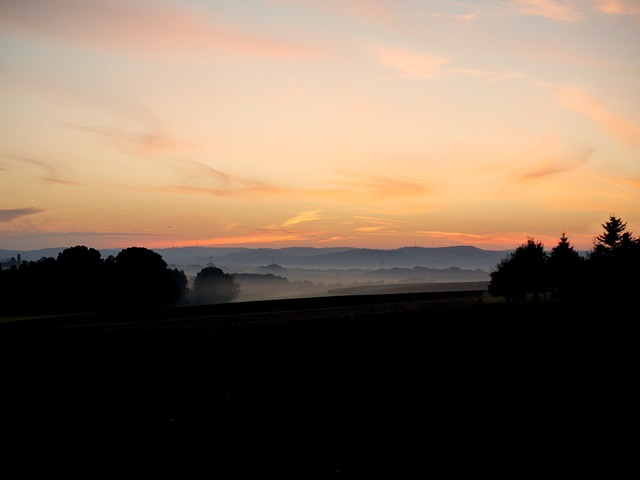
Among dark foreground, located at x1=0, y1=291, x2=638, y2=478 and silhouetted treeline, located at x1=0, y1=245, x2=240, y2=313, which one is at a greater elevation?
silhouetted treeline, located at x1=0, y1=245, x2=240, y2=313

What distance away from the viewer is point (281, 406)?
1788 cm

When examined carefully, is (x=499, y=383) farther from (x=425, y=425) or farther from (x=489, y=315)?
(x=489, y=315)

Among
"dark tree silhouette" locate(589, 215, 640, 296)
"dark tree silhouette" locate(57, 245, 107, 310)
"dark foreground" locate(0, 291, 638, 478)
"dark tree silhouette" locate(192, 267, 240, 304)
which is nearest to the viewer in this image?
"dark foreground" locate(0, 291, 638, 478)

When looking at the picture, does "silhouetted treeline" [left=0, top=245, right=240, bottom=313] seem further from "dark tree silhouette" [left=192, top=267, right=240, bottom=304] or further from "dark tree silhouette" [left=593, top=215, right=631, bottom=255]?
"dark tree silhouette" [left=593, top=215, right=631, bottom=255]

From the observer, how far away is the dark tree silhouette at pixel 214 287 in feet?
411

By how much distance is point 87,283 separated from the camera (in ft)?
281

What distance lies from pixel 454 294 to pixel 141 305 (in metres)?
51.7

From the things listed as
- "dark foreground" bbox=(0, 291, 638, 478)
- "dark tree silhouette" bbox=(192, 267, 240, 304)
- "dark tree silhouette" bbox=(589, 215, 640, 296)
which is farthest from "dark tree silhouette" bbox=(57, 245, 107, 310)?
"dark tree silhouette" bbox=(589, 215, 640, 296)

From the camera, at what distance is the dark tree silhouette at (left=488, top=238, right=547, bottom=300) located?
5509cm

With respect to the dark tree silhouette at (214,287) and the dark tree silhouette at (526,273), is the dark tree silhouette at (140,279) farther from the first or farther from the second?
the dark tree silhouette at (526,273)

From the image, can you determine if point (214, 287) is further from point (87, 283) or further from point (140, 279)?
point (87, 283)

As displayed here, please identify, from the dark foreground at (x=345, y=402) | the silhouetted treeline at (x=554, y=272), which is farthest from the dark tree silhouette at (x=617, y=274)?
the dark foreground at (x=345, y=402)

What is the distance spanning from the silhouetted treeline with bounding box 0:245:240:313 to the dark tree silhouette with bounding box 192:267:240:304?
2768 centimetres

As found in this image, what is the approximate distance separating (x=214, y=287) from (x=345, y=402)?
11441 centimetres
